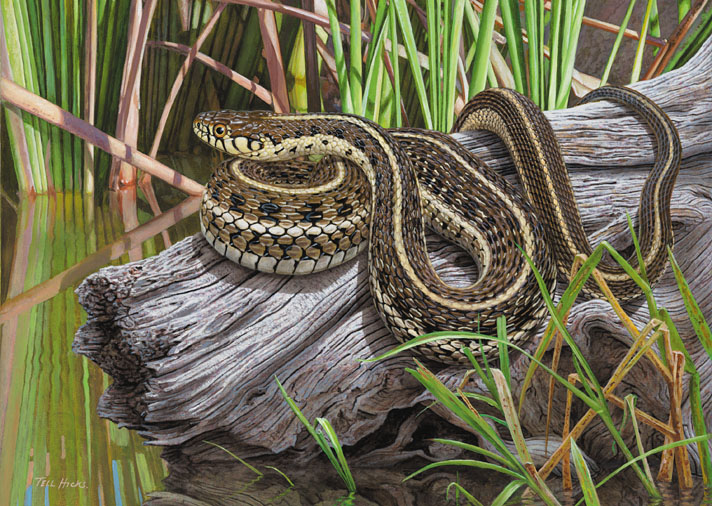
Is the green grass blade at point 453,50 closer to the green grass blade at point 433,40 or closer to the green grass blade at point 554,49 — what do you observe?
the green grass blade at point 433,40

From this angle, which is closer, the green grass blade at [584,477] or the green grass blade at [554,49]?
the green grass blade at [584,477]

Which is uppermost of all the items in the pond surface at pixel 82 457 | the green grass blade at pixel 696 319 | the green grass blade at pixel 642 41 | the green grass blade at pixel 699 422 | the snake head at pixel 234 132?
the green grass blade at pixel 642 41

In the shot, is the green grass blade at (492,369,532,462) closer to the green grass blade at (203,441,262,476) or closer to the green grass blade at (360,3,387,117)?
the green grass blade at (203,441,262,476)

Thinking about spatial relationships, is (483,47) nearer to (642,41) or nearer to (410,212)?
(642,41)

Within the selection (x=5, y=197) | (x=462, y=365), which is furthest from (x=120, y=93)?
(x=462, y=365)

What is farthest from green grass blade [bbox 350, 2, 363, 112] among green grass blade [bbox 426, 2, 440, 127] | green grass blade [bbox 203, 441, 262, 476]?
green grass blade [bbox 203, 441, 262, 476]

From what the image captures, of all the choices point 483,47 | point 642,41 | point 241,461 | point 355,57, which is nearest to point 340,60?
point 355,57

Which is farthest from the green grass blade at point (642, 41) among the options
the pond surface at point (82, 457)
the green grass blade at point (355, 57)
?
the pond surface at point (82, 457)
